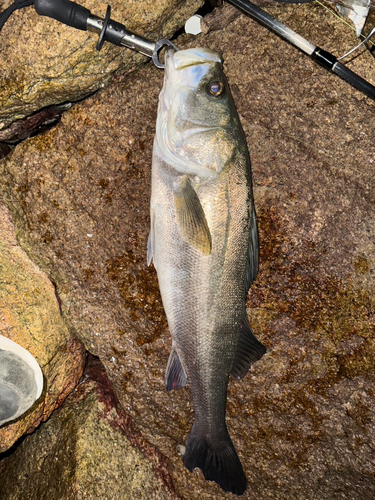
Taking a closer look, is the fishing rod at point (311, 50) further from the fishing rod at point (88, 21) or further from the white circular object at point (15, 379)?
the white circular object at point (15, 379)

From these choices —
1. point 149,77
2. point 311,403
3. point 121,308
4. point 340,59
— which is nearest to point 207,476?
point 311,403

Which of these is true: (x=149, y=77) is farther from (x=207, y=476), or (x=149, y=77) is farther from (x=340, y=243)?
(x=207, y=476)

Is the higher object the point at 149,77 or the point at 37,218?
the point at 149,77

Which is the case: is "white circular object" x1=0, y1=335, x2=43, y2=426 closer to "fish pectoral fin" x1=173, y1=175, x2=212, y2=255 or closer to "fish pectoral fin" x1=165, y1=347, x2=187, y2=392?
"fish pectoral fin" x1=165, y1=347, x2=187, y2=392

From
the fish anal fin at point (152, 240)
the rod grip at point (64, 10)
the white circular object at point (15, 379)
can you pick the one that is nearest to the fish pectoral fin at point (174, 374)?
the fish anal fin at point (152, 240)

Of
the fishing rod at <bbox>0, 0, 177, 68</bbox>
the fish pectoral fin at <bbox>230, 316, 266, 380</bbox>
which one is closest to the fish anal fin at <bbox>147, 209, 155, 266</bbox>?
the fish pectoral fin at <bbox>230, 316, 266, 380</bbox>

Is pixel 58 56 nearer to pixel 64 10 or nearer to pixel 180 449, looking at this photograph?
pixel 64 10

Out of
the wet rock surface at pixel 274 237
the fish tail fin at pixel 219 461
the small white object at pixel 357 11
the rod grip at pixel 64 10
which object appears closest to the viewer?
the rod grip at pixel 64 10

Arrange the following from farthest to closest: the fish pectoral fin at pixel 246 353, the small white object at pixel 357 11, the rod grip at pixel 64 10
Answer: the small white object at pixel 357 11, the fish pectoral fin at pixel 246 353, the rod grip at pixel 64 10
